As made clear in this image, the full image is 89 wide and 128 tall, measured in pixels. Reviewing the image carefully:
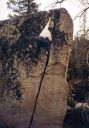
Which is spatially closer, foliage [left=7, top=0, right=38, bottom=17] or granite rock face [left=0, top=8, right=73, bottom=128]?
granite rock face [left=0, top=8, right=73, bottom=128]

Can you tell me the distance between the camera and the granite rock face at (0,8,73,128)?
732 cm

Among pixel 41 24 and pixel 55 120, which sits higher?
pixel 41 24

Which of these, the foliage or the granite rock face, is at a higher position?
the foliage

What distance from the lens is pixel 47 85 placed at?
7.50m

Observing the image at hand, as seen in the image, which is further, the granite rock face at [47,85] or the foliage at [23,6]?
the foliage at [23,6]

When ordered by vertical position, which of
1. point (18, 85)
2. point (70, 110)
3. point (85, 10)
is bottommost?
point (70, 110)

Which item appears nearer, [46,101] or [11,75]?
[46,101]

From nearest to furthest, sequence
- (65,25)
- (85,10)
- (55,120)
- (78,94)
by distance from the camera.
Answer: (55,120) < (65,25) < (85,10) < (78,94)

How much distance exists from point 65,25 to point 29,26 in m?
0.98

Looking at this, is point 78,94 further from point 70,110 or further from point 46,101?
point 46,101

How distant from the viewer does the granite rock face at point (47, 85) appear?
7.32 meters

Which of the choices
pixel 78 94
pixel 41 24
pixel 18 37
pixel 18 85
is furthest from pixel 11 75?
pixel 78 94

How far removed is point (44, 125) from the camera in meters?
7.29

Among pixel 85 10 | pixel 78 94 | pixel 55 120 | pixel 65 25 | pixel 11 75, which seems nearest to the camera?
pixel 55 120
